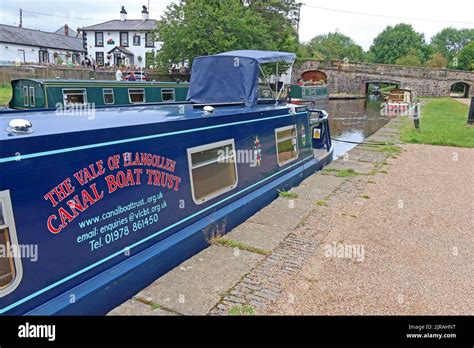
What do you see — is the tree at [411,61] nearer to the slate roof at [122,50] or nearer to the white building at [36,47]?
the slate roof at [122,50]

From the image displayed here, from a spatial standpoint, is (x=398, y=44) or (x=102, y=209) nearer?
(x=102, y=209)

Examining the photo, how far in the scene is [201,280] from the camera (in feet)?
11.4

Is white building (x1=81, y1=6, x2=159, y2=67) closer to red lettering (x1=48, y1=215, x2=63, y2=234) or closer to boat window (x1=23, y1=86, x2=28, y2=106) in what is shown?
boat window (x1=23, y1=86, x2=28, y2=106)

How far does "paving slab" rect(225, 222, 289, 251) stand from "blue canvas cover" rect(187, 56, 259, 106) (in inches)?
81.5

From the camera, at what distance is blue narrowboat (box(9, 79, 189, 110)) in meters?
8.70

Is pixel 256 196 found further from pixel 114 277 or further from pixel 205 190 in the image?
pixel 114 277

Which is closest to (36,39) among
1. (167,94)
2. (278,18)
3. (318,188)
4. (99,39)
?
(99,39)

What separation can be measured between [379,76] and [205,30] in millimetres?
28546

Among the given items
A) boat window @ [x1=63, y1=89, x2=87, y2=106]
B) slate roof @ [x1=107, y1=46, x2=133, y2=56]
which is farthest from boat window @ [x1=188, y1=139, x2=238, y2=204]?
slate roof @ [x1=107, y1=46, x2=133, y2=56]

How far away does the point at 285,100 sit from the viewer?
737 centimetres

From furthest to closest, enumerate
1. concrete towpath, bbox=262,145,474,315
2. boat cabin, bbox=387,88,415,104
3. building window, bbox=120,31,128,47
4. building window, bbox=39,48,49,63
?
building window, bbox=120,31,128,47 → building window, bbox=39,48,49,63 → boat cabin, bbox=387,88,415,104 → concrete towpath, bbox=262,145,474,315

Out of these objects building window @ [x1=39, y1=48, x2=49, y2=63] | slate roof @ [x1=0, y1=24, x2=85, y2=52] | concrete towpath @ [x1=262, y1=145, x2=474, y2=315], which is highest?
slate roof @ [x1=0, y1=24, x2=85, y2=52]

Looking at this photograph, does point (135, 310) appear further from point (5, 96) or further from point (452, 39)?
point (452, 39)
